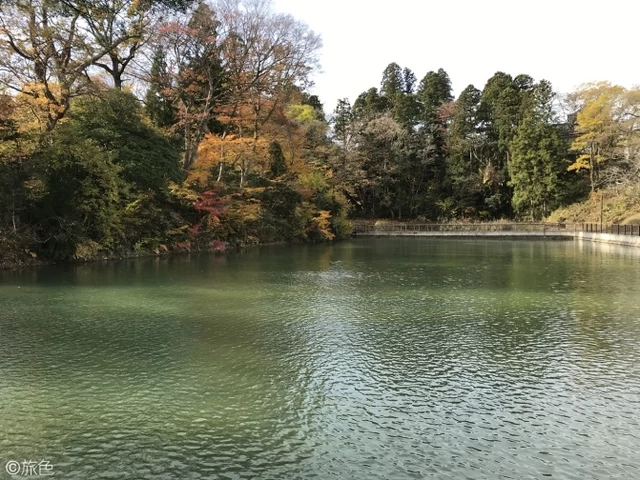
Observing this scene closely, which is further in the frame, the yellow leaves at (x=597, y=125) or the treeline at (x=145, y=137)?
the yellow leaves at (x=597, y=125)

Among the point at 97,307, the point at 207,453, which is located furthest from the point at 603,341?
the point at 97,307

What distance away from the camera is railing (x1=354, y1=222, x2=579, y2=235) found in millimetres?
39125

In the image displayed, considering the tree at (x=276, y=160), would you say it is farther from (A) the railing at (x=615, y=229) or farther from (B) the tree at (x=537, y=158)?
(B) the tree at (x=537, y=158)

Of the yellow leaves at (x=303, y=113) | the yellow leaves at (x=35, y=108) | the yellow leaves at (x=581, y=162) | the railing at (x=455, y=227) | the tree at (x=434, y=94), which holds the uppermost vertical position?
→ the tree at (x=434, y=94)

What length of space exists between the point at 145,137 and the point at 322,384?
17.5 m

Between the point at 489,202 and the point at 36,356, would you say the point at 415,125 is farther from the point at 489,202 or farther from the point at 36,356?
the point at 36,356

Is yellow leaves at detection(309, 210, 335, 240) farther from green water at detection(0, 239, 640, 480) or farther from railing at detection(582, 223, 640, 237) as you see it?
green water at detection(0, 239, 640, 480)

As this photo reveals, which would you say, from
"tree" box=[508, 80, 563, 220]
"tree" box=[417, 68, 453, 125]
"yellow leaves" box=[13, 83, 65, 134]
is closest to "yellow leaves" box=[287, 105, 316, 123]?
"tree" box=[417, 68, 453, 125]

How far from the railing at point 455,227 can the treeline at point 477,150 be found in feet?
12.1

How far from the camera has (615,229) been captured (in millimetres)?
30594

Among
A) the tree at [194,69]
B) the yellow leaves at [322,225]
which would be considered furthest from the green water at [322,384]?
the yellow leaves at [322,225]

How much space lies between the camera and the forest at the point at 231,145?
642 inches

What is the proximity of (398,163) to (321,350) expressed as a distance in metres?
41.7

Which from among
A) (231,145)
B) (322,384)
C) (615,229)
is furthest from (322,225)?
(322,384)
